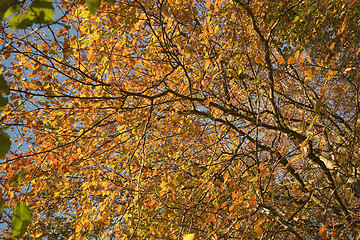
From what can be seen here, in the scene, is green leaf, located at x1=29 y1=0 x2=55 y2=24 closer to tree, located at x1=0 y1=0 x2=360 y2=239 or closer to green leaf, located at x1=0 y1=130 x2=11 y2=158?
green leaf, located at x1=0 y1=130 x2=11 y2=158

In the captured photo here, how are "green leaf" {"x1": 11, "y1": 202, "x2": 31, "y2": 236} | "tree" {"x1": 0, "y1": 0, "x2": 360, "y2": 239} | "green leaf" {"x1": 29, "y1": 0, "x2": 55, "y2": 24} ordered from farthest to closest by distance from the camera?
1. "tree" {"x1": 0, "y1": 0, "x2": 360, "y2": 239}
2. "green leaf" {"x1": 11, "y1": 202, "x2": 31, "y2": 236}
3. "green leaf" {"x1": 29, "y1": 0, "x2": 55, "y2": 24}

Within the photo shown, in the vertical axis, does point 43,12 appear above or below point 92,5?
below

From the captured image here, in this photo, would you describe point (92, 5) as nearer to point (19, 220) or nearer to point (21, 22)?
point (21, 22)

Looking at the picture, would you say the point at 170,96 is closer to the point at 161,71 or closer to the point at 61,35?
the point at 161,71

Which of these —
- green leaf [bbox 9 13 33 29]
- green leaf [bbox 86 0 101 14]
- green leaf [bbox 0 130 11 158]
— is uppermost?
green leaf [bbox 86 0 101 14]

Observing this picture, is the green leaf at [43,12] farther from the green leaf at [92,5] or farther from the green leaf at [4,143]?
the green leaf at [4,143]

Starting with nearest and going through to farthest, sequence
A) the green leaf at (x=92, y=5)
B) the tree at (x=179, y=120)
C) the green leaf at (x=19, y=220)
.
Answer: the green leaf at (x=19, y=220) < the green leaf at (x=92, y=5) < the tree at (x=179, y=120)

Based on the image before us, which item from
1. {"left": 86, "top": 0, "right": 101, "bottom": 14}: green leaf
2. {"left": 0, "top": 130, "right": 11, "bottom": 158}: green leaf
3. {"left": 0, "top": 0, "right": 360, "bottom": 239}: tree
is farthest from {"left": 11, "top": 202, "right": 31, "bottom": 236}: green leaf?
{"left": 0, "top": 0, "right": 360, "bottom": 239}: tree

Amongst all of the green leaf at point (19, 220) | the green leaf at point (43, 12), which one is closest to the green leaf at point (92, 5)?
the green leaf at point (43, 12)

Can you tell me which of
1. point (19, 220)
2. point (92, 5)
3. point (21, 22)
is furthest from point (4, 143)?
point (92, 5)

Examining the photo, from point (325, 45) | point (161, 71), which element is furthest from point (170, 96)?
point (325, 45)

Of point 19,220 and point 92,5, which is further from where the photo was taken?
point 92,5

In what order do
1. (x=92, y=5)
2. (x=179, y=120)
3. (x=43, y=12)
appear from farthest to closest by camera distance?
(x=179, y=120), (x=92, y=5), (x=43, y=12)

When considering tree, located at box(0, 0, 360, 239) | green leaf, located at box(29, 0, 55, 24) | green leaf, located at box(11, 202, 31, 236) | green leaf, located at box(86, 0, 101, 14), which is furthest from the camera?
tree, located at box(0, 0, 360, 239)
